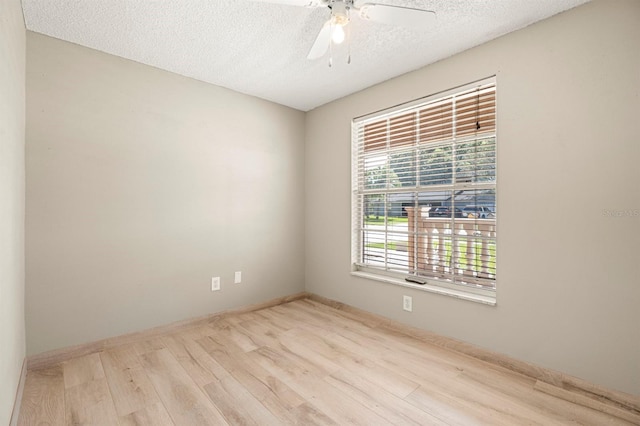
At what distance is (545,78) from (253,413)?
107 inches

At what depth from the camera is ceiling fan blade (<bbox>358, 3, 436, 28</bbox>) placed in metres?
1.57

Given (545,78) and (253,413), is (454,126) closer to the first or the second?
(545,78)

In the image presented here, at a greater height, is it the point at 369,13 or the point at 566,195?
the point at 369,13

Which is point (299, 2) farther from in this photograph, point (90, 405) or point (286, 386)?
point (90, 405)

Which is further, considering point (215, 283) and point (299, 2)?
point (215, 283)

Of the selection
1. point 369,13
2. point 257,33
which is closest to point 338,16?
point 369,13

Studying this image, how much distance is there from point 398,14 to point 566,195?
1499 mm

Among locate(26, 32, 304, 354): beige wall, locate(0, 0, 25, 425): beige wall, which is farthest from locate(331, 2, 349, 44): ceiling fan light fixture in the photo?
locate(26, 32, 304, 354): beige wall

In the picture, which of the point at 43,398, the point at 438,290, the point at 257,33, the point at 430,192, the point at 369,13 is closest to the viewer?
the point at 369,13

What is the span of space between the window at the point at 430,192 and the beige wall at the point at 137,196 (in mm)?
1069

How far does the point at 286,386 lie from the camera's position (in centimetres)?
193

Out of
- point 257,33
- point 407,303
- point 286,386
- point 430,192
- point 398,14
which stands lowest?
point 286,386

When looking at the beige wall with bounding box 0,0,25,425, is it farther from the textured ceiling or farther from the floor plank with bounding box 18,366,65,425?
the textured ceiling

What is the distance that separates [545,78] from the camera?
6.54 ft
